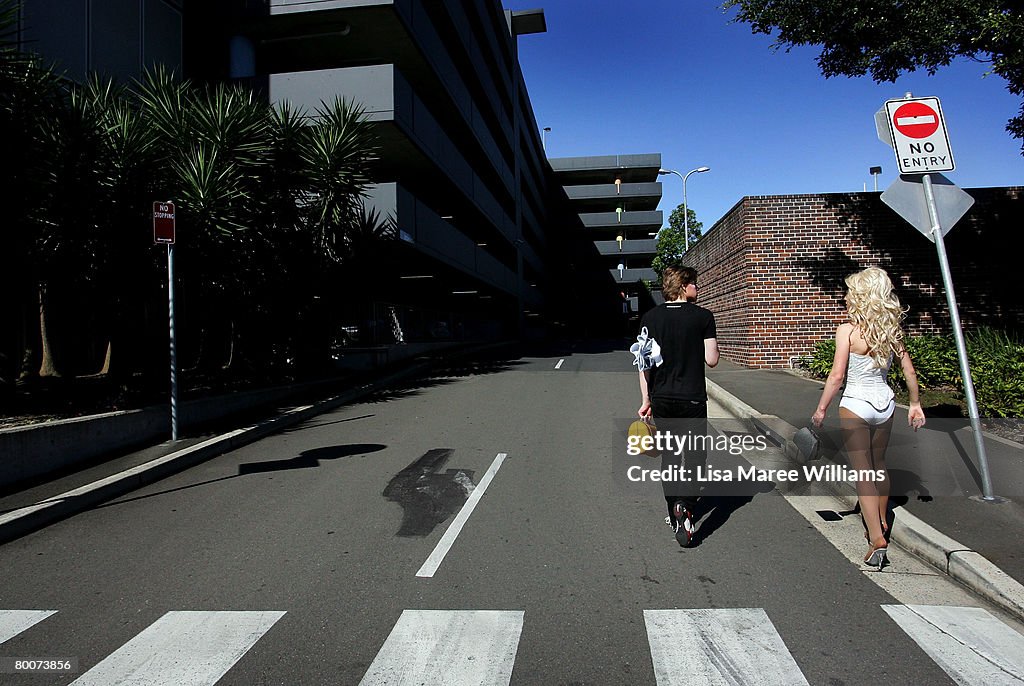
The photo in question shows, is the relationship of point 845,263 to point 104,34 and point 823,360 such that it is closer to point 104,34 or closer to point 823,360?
point 823,360

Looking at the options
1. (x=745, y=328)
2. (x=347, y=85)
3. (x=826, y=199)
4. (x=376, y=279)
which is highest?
(x=347, y=85)

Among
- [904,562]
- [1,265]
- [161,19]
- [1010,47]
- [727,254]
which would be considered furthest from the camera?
[727,254]

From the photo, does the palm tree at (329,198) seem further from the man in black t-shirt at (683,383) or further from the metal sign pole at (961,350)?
the metal sign pole at (961,350)

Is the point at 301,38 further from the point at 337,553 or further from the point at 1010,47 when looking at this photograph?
the point at 337,553

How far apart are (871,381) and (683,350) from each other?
1221 millimetres

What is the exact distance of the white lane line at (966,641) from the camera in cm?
312

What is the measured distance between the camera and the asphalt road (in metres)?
3.28

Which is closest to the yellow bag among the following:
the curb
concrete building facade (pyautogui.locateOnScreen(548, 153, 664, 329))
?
the curb

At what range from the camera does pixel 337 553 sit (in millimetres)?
4918

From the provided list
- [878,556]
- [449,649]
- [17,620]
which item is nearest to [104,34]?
[17,620]

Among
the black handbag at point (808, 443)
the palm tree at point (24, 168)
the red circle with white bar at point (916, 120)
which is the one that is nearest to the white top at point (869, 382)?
the black handbag at point (808, 443)

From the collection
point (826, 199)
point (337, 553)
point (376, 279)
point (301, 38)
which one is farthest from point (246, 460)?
point (301, 38)

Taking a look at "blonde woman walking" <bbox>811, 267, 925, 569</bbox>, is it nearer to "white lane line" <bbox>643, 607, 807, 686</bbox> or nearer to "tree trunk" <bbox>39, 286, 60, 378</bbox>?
"white lane line" <bbox>643, 607, 807, 686</bbox>

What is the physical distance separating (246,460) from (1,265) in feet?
14.7
